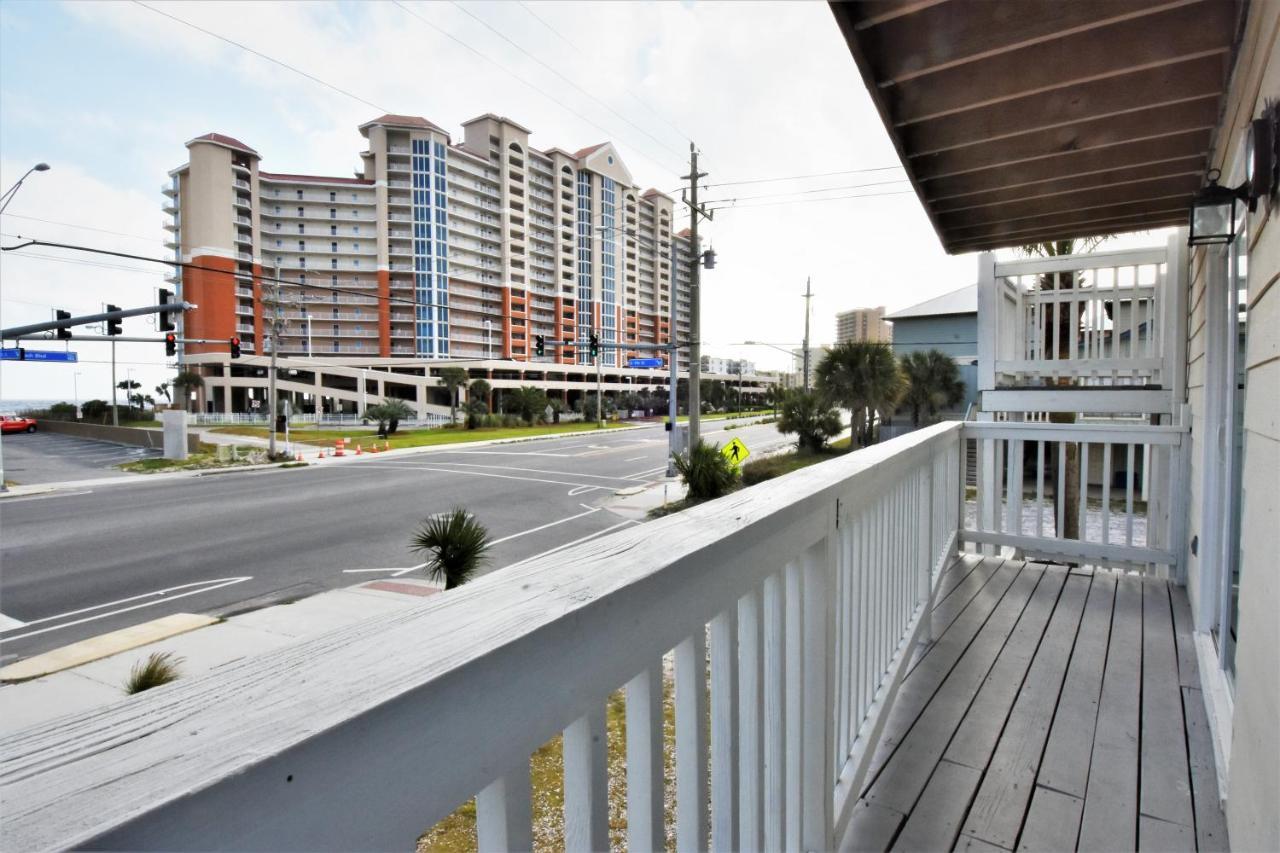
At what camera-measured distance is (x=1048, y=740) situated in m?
2.07

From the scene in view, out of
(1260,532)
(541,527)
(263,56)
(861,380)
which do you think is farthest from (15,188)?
(861,380)

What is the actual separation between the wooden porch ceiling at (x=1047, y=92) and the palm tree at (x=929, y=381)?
2016 centimetres

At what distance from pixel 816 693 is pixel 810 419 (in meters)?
20.9

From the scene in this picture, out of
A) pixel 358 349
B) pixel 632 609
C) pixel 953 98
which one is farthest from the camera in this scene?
pixel 358 349

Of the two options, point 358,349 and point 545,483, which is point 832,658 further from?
point 358,349

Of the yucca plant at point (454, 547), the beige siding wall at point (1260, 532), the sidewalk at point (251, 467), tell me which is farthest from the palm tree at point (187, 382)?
the beige siding wall at point (1260, 532)

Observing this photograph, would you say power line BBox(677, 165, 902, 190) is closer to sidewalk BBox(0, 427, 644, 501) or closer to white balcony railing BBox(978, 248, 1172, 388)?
white balcony railing BBox(978, 248, 1172, 388)

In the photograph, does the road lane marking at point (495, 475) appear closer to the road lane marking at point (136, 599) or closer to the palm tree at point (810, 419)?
the road lane marking at point (136, 599)

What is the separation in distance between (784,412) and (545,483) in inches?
428

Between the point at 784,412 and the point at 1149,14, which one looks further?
the point at 784,412

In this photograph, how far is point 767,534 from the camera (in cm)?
103

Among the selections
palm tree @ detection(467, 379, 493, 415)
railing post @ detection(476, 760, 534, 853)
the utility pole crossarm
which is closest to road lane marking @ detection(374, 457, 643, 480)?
the utility pole crossarm

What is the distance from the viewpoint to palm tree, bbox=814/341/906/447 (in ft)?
63.1

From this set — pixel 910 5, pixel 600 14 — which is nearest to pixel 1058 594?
pixel 910 5
